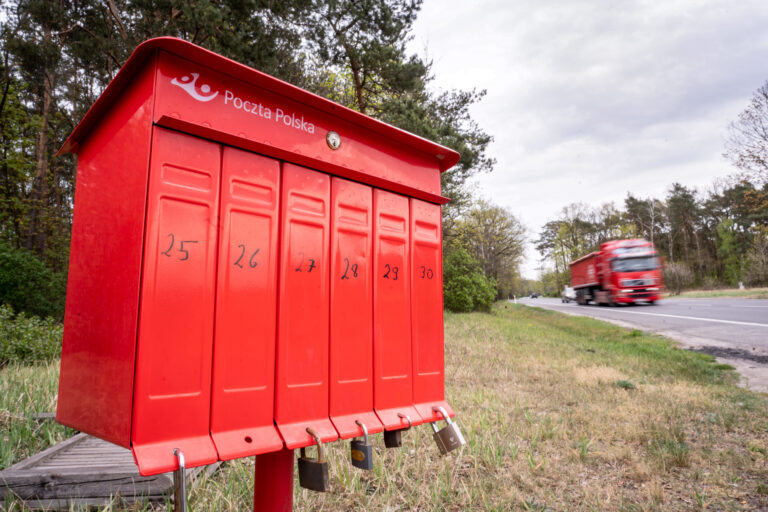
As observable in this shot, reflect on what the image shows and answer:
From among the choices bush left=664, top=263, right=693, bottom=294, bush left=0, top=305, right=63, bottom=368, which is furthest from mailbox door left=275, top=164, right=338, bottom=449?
bush left=664, top=263, right=693, bottom=294

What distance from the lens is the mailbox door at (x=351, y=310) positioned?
1.31 m

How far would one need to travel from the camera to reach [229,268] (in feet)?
3.67

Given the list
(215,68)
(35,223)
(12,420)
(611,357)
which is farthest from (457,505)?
(35,223)

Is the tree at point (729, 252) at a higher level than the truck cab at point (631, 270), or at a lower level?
higher

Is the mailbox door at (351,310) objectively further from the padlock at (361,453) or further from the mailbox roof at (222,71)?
the mailbox roof at (222,71)

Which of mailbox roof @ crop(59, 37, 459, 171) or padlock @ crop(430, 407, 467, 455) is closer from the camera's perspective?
mailbox roof @ crop(59, 37, 459, 171)

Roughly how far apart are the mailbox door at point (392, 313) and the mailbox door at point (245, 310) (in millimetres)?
360

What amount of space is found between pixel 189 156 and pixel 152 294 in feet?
1.15

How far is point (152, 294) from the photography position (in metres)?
1.01

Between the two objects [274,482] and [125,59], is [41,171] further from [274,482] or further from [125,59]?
[274,482]

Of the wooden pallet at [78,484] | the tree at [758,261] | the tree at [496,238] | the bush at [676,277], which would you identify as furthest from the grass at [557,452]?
the bush at [676,277]

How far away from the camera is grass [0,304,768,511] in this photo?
280 centimetres

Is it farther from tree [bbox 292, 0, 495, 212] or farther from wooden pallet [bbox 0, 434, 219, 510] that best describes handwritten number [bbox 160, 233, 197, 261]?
tree [bbox 292, 0, 495, 212]

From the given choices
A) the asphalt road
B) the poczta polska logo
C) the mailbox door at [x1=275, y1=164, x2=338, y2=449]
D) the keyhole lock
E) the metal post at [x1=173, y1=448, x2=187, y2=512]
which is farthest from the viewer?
the asphalt road
